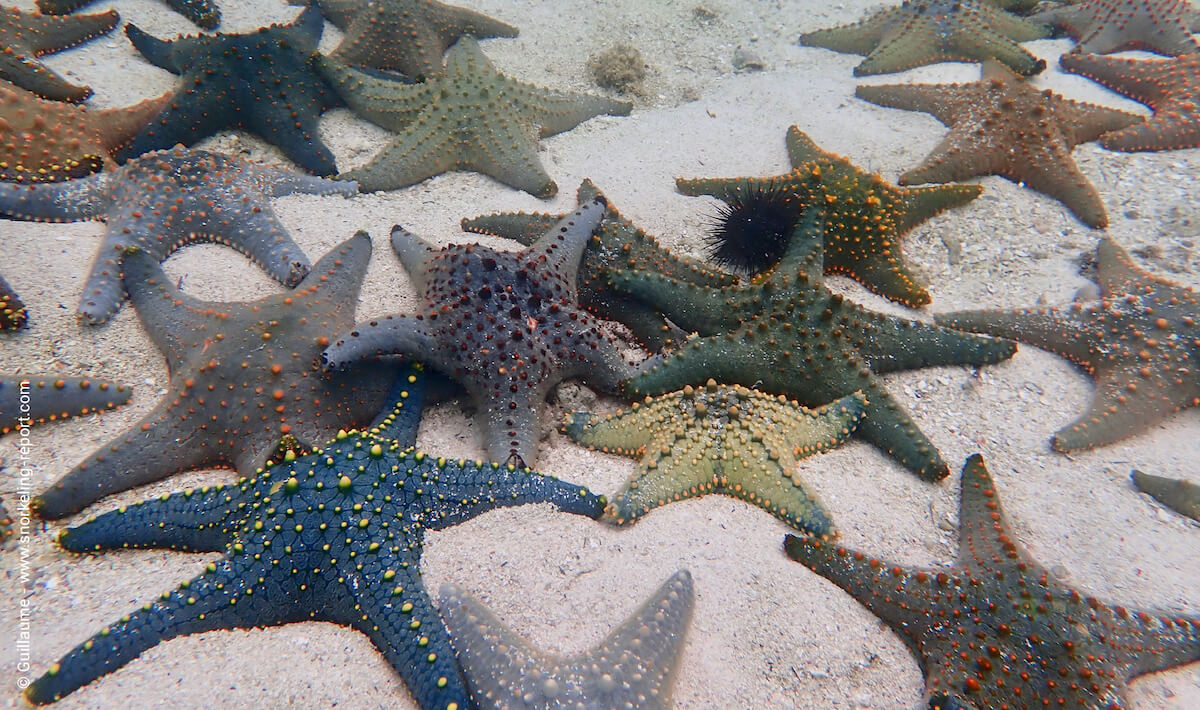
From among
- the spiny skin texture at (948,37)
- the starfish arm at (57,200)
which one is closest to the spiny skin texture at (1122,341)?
the spiny skin texture at (948,37)

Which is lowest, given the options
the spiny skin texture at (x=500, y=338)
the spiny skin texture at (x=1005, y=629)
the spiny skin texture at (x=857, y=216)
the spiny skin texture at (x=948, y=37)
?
the spiny skin texture at (x=500, y=338)

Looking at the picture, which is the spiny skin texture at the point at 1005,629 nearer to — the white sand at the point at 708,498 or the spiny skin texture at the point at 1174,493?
the white sand at the point at 708,498

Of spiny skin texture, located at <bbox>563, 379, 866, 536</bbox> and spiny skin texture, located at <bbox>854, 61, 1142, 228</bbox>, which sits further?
spiny skin texture, located at <bbox>854, 61, 1142, 228</bbox>

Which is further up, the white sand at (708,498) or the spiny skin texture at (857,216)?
the spiny skin texture at (857,216)

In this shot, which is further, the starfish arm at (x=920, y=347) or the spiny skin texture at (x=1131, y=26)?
the spiny skin texture at (x=1131, y=26)

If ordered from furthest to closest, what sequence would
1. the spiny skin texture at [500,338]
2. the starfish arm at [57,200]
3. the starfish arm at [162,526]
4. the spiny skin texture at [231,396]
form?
the starfish arm at [57,200], the spiny skin texture at [500,338], the spiny skin texture at [231,396], the starfish arm at [162,526]

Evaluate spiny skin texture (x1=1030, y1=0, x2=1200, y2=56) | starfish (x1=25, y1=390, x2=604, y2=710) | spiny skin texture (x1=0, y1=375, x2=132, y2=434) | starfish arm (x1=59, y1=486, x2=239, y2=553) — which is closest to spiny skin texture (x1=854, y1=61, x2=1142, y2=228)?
spiny skin texture (x1=1030, y1=0, x2=1200, y2=56)

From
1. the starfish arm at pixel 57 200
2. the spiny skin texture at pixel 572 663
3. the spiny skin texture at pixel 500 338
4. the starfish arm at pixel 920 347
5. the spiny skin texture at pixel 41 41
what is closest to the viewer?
the spiny skin texture at pixel 572 663

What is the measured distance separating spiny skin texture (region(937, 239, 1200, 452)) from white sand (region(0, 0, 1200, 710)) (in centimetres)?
15

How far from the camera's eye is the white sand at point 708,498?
2.71m

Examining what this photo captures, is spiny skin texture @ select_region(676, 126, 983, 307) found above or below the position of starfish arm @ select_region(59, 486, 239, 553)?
above

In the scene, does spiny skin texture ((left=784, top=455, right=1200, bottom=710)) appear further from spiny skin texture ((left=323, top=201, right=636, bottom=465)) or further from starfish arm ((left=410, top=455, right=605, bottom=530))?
spiny skin texture ((left=323, top=201, right=636, bottom=465))

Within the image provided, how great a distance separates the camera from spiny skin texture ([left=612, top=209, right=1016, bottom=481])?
13.0 feet

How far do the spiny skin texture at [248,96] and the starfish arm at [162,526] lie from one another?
3.58 m
